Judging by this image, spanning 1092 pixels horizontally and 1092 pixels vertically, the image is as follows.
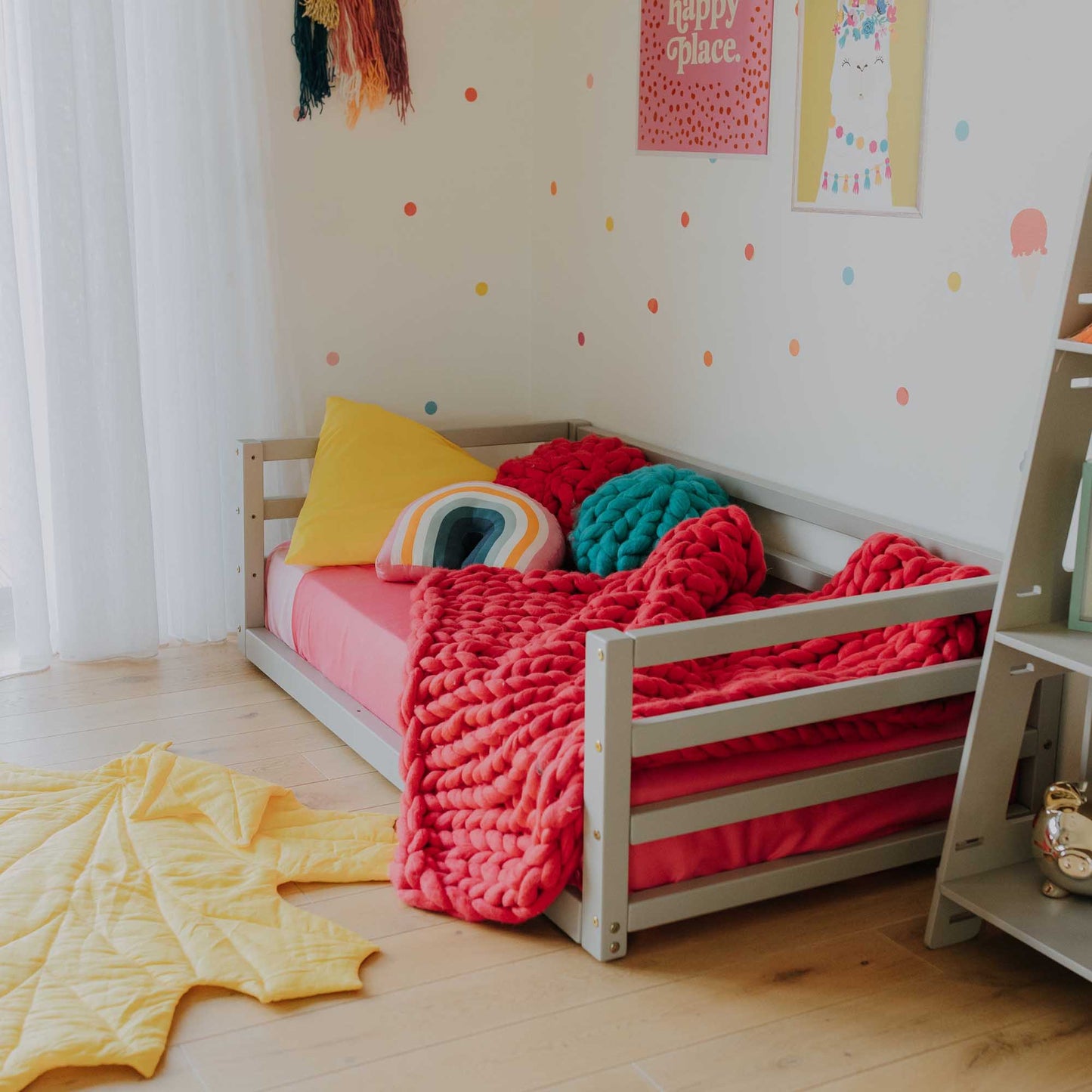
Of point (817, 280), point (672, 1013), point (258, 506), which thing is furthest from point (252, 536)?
point (672, 1013)

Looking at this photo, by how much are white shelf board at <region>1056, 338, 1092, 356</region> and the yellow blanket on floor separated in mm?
1118

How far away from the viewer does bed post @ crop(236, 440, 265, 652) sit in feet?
9.07

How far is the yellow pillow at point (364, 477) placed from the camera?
268 centimetres

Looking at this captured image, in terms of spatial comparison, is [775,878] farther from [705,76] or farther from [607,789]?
[705,76]

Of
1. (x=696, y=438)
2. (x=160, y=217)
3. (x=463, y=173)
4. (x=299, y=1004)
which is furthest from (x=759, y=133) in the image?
(x=299, y=1004)

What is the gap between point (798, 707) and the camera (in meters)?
1.78

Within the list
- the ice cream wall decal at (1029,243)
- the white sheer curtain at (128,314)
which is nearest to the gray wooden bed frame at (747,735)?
the ice cream wall decal at (1029,243)

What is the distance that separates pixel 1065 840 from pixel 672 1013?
1.75ft

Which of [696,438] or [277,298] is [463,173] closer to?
[277,298]

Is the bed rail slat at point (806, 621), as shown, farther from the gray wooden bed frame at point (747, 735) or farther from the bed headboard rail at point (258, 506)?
the bed headboard rail at point (258, 506)

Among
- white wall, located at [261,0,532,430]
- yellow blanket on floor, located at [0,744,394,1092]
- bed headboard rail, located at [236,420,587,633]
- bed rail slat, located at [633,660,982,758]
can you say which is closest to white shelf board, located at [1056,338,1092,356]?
bed rail slat, located at [633,660,982,758]

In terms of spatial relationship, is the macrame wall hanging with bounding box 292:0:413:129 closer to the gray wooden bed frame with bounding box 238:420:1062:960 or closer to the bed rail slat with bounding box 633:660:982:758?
the gray wooden bed frame with bounding box 238:420:1062:960

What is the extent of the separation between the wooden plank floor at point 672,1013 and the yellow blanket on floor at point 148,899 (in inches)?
1.2

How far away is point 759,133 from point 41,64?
52.6 inches
